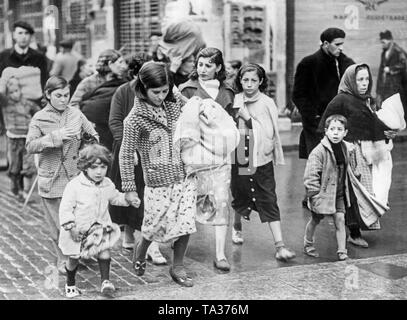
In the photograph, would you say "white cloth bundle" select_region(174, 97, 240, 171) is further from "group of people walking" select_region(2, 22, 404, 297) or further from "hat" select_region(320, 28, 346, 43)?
"hat" select_region(320, 28, 346, 43)

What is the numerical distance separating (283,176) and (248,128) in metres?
4.00

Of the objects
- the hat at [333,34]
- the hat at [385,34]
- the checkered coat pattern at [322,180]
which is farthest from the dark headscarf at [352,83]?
the hat at [385,34]

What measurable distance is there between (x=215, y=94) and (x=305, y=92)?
2.30 m

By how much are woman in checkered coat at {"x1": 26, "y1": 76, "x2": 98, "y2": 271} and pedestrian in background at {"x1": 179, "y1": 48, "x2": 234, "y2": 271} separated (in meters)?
0.91

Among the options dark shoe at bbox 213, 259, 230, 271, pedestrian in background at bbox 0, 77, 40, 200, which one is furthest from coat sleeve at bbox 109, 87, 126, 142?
pedestrian in background at bbox 0, 77, 40, 200

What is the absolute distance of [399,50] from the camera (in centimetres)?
1360

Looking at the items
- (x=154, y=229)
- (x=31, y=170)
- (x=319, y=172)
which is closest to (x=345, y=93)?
(x=319, y=172)

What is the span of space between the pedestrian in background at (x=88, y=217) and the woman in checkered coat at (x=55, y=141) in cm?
69

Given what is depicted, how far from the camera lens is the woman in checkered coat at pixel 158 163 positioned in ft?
19.3

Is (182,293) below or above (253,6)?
below

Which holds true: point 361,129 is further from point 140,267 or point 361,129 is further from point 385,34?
point 385,34

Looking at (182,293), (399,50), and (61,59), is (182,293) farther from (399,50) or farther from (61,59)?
(399,50)

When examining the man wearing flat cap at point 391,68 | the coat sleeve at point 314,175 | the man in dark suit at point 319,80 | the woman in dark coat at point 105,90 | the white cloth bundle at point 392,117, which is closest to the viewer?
the coat sleeve at point 314,175

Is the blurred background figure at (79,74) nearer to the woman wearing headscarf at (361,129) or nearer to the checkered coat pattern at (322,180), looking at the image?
the woman wearing headscarf at (361,129)
